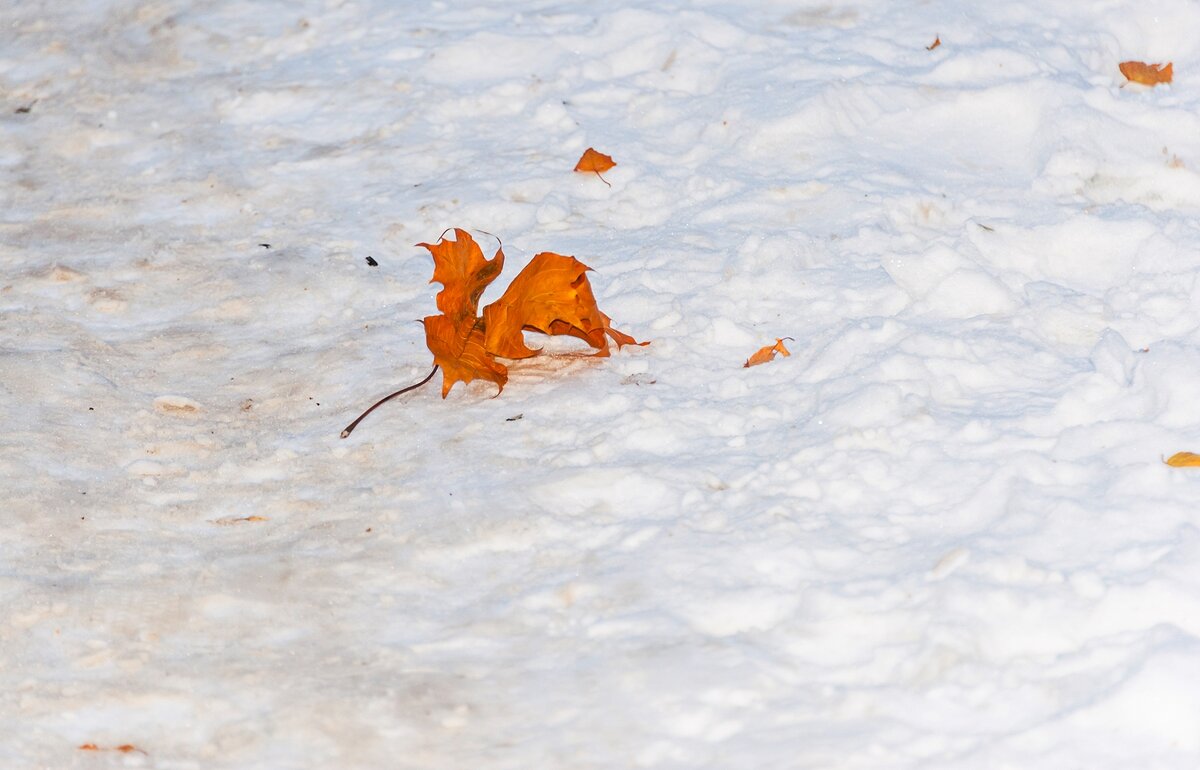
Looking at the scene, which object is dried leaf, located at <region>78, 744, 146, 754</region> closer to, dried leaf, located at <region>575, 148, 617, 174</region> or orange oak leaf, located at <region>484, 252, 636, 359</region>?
orange oak leaf, located at <region>484, 252, 636, 359</region>

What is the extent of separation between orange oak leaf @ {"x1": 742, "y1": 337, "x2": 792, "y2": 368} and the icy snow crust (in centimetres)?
3

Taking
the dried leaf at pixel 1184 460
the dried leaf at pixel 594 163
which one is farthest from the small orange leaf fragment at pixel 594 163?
the dried leaf at pixel 1184 460

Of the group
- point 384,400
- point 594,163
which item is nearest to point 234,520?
point 384,400

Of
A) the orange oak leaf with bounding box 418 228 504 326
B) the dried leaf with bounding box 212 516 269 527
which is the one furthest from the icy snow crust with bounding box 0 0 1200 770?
the orange oak leaf with bounding box 418 228 504 326

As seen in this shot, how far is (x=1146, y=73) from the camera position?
3.73 m

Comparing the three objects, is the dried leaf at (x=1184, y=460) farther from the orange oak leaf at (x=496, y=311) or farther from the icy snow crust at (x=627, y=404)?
the orange oak leaf at (x=496, y=311)

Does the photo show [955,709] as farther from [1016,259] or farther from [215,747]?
[1016,259]

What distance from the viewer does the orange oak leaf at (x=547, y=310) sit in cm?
281

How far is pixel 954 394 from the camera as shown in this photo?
101 inches

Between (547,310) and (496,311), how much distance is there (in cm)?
12

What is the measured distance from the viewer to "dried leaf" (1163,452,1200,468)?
7.39 ft

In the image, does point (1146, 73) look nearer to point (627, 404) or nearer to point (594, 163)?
point (594, 163)

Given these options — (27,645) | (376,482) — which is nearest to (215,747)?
(27,645)

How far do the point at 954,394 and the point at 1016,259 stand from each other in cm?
64
